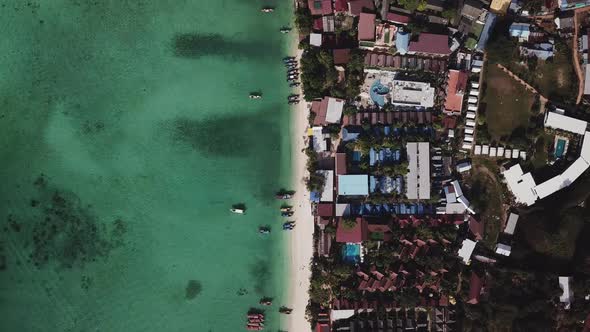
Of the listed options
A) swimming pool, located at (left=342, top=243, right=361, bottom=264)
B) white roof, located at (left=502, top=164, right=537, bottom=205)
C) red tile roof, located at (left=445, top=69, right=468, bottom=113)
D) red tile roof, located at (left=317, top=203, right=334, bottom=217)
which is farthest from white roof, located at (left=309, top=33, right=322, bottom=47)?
white roof, located at (left=502, top=164, right=537, bottom=205)

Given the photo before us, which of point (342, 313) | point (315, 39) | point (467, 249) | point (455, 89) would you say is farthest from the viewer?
point (315, 39)

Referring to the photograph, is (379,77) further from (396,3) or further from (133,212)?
(133,212)

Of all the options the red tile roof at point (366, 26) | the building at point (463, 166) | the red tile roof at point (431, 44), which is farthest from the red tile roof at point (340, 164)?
the red tile roof at point (431, 44)

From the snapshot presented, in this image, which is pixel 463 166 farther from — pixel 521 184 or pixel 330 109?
pixel 330 109

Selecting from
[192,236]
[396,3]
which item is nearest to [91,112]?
[192,236]

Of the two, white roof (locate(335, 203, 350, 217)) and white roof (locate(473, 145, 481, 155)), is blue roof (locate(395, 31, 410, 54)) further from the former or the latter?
white roof (locate(335, 203, 350, 217))

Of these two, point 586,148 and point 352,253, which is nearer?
point 586,148

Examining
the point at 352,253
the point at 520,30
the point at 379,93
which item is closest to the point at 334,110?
the point at 379,93
